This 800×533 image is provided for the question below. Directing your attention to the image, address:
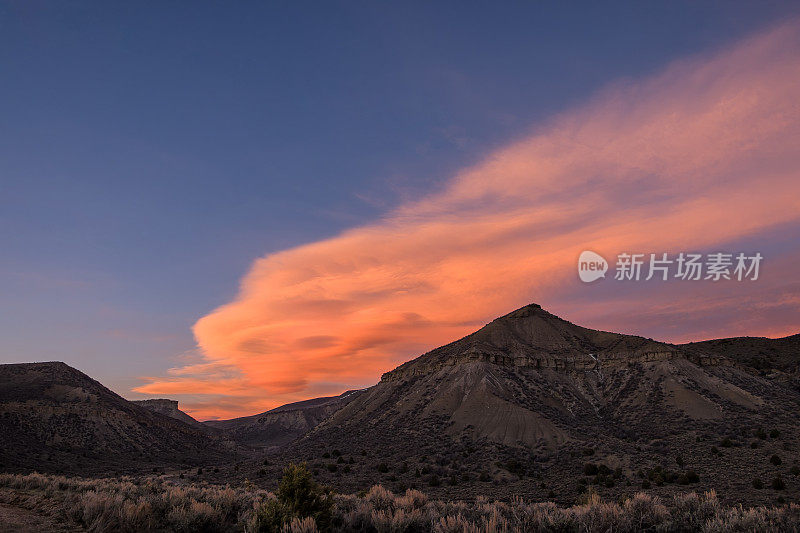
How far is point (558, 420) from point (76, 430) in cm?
8661

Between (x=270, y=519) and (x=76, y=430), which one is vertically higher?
(x=270, y=519)

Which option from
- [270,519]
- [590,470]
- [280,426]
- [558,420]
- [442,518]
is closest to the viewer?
[270,519]

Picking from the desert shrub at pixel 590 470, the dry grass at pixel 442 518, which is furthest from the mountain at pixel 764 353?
the dry grass at pixel 442 518

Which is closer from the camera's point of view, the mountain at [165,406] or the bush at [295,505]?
the bush at [295,505]

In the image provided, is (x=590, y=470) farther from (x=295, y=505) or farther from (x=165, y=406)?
(x=165, y=406)

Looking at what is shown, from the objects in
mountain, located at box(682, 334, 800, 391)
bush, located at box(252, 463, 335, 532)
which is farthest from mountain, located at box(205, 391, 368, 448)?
bush, located at box(252, 463, 335, 532)

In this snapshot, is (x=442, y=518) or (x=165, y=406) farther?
(x=165, y=406)

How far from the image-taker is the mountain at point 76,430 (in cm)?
6594

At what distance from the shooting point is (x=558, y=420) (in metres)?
59.1

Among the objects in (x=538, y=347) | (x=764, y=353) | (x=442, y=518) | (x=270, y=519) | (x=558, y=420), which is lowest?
(x=558, y=420)

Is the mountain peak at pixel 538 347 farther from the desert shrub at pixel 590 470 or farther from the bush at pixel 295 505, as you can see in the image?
the bush at pixel 295 505

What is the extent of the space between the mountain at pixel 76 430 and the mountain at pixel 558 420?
3173 cm

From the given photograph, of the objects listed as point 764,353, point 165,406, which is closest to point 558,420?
point 764,353

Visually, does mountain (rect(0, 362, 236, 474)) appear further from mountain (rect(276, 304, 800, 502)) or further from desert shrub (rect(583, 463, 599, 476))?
desert shrub (rect(583, 463, 599, 476))
